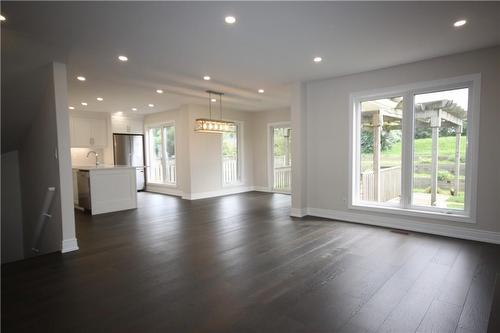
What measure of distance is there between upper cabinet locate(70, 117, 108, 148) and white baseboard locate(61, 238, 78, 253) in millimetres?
5163

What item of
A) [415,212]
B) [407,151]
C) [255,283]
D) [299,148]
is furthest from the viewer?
[299,148]

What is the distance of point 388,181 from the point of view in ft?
15.7

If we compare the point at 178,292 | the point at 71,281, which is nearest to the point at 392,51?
the point at 178,292

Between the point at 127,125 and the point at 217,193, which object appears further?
the point at 127,125

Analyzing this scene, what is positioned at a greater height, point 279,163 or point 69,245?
point 279,163

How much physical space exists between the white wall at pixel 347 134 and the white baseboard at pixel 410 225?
0.01 m

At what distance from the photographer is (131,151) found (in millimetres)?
8977

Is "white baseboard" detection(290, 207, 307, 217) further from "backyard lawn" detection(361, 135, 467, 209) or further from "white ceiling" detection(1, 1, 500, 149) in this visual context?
"white ceiling" detection(1, 1, 500, 149)

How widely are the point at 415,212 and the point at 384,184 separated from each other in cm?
72

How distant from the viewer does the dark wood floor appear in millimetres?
2041

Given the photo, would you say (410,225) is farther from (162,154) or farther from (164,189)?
(162,154)

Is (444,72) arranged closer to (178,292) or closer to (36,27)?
(178,292)

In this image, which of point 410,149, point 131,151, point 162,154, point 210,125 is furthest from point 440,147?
point 131,151

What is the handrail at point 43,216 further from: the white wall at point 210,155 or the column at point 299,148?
the column at point 299,148
